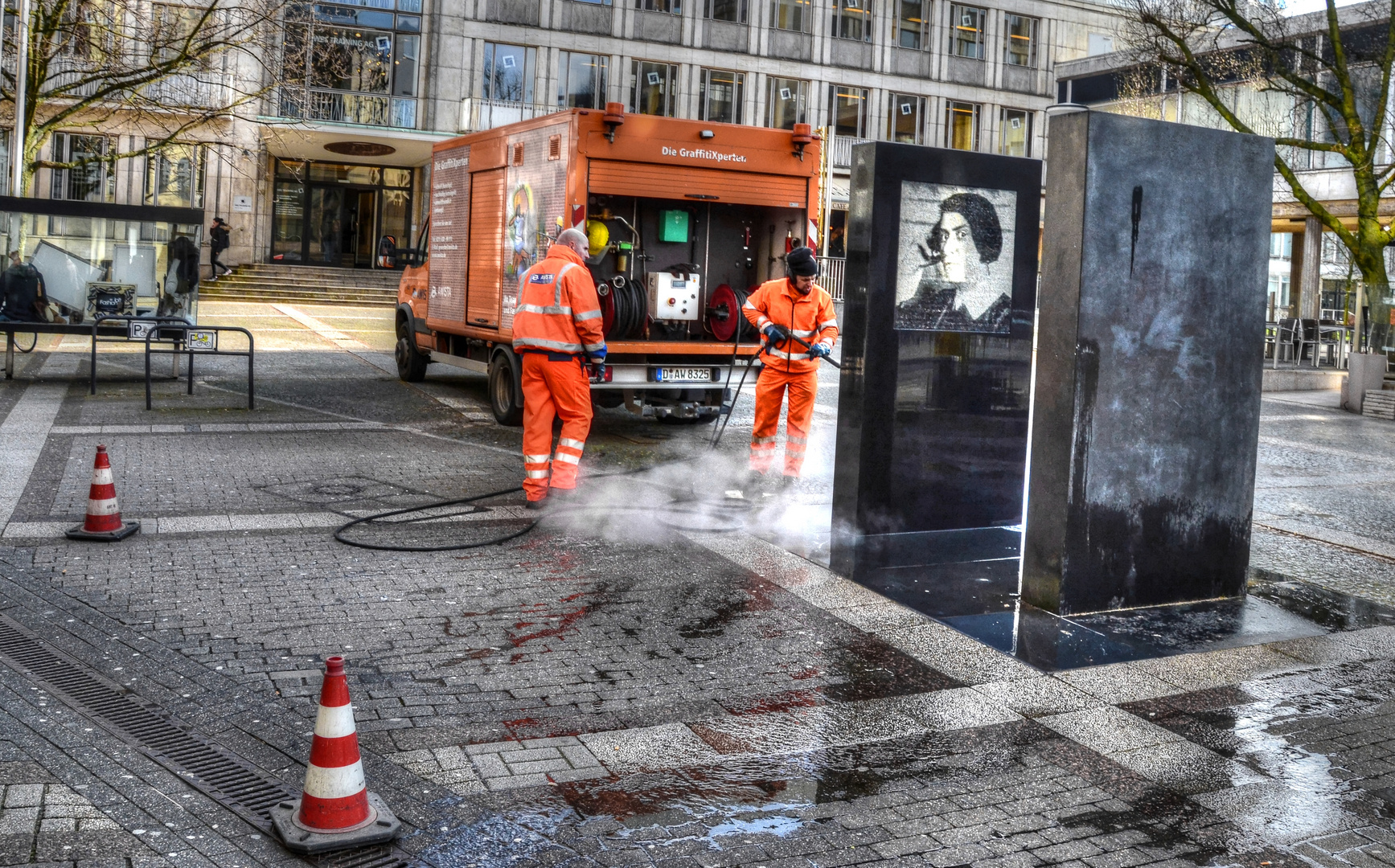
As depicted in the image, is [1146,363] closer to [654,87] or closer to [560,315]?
[560,315]

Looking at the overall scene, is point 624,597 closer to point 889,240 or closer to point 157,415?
point 889,240

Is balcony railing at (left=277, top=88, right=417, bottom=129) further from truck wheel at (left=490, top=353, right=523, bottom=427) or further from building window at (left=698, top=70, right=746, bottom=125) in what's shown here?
truck wheel at (left=490, top=353, right=523, bottom=427)

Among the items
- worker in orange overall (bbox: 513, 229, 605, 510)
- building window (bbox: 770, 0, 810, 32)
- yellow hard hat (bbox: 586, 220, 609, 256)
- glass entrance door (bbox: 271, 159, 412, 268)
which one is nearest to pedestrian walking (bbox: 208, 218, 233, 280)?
glass entrance door (bbox: 271, 159, 412, 268)

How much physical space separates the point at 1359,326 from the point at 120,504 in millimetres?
17969

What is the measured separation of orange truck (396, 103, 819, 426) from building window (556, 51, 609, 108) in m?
27.5

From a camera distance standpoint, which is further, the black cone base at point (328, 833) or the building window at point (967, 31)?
the building window at point (967, 31)

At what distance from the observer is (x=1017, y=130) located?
49.4 metres

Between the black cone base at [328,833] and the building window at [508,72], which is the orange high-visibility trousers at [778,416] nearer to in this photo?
the black cone base at [328,833]

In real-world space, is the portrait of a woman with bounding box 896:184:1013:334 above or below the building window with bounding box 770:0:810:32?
below

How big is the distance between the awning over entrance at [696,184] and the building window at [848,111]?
3370cm

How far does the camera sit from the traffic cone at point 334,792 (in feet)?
12.3

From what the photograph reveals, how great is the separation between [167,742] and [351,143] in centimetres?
3487

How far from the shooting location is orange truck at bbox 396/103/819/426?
12414 millimetres

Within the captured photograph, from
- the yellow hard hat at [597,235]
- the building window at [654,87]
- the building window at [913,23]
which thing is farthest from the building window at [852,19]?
the yellow hard hat at [597,235]
